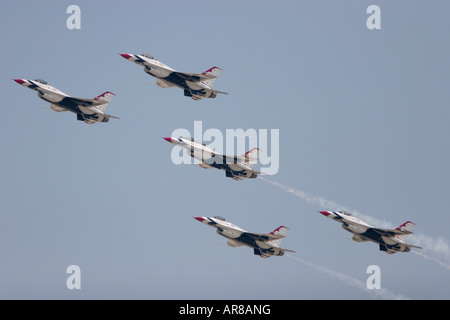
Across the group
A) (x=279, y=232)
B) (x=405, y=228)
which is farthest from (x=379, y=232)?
(x=279, y=232)

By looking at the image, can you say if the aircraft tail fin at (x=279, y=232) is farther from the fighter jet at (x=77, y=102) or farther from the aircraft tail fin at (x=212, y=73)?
the fighter jet at (x=77, y=102)

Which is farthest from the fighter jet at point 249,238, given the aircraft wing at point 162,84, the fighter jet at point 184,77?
the aircraft wing at point 162,84

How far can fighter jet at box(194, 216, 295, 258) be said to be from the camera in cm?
12443

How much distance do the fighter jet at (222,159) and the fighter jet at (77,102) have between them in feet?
28.5

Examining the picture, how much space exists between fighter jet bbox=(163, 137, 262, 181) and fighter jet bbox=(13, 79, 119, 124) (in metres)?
8.67

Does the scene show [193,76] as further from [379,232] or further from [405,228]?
[405,228]

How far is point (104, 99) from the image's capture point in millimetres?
122688

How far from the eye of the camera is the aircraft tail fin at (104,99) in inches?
4820

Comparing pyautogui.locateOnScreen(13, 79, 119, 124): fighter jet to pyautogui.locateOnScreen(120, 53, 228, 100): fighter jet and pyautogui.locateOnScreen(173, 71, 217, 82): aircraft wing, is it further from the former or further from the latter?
pyautogui.locateOnScreen(173, 71, 217, 82): aircraft wing
